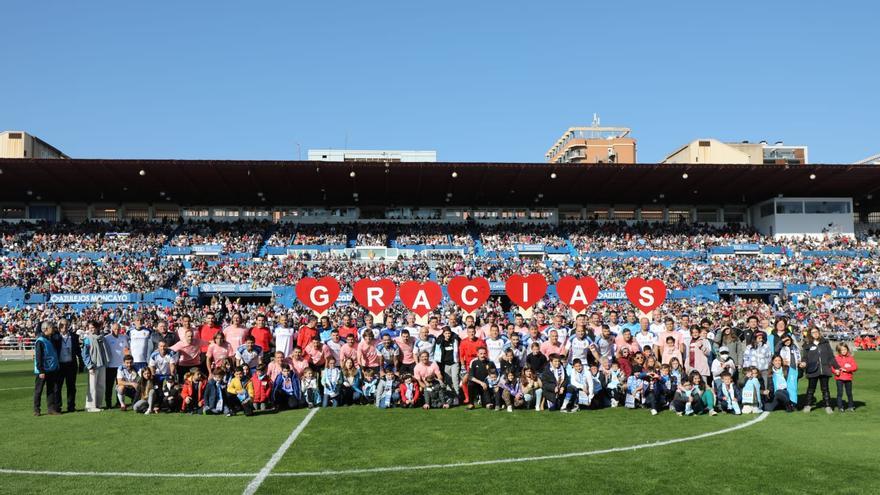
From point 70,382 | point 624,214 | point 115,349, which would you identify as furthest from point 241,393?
point 624,214

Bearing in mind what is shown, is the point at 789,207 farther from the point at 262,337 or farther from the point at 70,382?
the point at 70,382

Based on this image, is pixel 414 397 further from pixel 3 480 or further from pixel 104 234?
pixel 104 234

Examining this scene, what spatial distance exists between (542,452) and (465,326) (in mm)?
5595

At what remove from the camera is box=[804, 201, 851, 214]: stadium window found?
167ft

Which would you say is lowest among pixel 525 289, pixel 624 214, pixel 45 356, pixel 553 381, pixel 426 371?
pixel 553 381

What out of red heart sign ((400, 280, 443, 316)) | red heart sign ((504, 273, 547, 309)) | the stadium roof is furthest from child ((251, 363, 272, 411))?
the stadium roof

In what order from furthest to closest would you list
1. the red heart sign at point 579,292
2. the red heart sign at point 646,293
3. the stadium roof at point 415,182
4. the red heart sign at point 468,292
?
the stadium roof at point 415,182, the red heart sign at point 468,292, the red heart sign at point 579,292, the red heart sign at point 646,293

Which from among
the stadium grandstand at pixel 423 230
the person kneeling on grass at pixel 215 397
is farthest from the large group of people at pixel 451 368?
the stadium grandstand at pixel 423 230

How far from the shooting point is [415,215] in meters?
53.0

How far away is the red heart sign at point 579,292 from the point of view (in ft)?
57.0

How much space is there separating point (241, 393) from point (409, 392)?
2.84 meters

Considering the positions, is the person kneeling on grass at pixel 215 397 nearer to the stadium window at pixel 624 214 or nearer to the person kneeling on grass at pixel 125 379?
the person kneeling on grass at pixel 125 379

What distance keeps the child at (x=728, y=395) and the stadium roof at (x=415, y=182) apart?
32.2m

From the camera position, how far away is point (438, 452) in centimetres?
915
